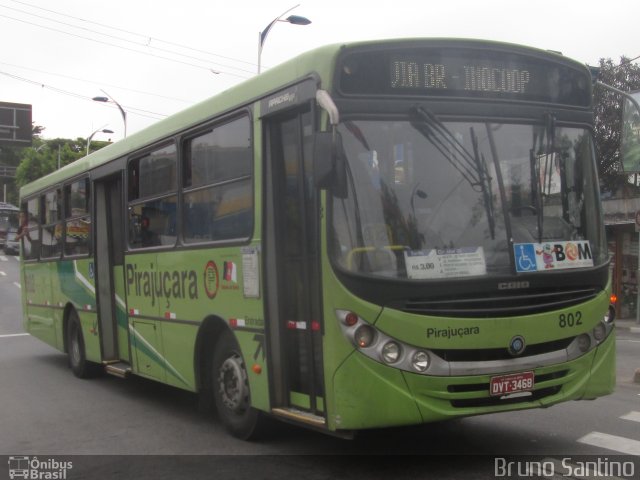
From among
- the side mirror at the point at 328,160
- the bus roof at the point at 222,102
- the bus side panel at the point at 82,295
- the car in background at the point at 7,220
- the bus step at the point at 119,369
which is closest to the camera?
the side mirror at the point at 328,160

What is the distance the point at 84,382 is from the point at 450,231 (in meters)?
7.52

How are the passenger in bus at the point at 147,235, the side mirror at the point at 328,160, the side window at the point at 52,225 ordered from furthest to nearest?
the side window at the point at 52,225
the passenger in bus at the point at 147,235
the side mirror at the point at 328,160

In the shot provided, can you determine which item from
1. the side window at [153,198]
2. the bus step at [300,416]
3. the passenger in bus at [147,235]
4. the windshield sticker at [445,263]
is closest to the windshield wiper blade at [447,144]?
the windshield sticker at [445,263]

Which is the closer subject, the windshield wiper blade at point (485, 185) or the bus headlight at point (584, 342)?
the windshield wiper blade at point (485, 185)

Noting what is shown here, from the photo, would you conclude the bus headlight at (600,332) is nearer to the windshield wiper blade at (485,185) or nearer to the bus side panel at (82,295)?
the windshield wiper blade at (485,185)

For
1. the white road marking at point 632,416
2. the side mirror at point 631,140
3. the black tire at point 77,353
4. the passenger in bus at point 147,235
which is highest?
the side mirror at point 631,140

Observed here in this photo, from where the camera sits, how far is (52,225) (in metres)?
12.3

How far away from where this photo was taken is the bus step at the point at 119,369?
9305 millimetres

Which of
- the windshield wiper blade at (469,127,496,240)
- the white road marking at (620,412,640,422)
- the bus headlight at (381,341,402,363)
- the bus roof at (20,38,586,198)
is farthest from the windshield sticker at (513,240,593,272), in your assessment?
the white road marking at (620,412,640,422)

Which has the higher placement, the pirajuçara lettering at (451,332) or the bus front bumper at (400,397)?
the pirajuçara lettering at (451,332)

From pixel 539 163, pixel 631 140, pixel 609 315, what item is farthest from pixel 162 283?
pixel 631 140

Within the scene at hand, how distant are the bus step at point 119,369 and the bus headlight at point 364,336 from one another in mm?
5003

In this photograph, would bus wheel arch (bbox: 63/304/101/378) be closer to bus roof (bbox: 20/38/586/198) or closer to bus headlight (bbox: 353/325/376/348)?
bus roof (bbox: 20/38/586/198)

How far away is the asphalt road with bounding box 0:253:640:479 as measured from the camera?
592 centimetres
